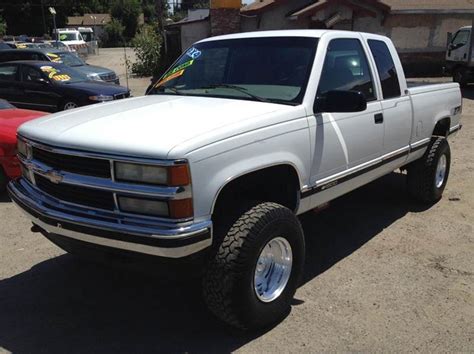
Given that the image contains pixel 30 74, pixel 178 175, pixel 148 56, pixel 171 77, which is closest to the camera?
pixel 178 175

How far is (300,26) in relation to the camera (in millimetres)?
21875

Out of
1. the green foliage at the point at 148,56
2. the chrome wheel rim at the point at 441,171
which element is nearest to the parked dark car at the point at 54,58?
the green foliage at the point at 148,56

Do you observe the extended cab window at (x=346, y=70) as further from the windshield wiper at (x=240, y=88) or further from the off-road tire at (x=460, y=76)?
the off-road tire at (x=460, y=76)

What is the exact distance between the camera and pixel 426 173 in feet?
19.2

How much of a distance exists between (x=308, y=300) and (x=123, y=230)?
166 centimetres

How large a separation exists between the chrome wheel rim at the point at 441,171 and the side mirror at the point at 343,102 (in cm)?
271

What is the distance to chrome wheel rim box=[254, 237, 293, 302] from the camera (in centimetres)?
351

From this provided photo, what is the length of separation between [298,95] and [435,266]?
2.00 m

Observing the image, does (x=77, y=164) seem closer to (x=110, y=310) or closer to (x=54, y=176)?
(x=54, y=176)

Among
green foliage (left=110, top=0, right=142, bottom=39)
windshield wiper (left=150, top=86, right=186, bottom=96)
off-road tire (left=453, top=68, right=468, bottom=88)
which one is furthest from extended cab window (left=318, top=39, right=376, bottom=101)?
green foliage (left=110, top=0, right=142, bottom=39)

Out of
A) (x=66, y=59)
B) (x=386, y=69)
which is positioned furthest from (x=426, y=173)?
(x=66, y=59)

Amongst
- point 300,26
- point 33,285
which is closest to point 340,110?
point 33,285

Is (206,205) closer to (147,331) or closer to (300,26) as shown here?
(147,331)

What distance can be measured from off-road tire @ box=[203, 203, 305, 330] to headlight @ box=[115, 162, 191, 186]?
1.79ft
